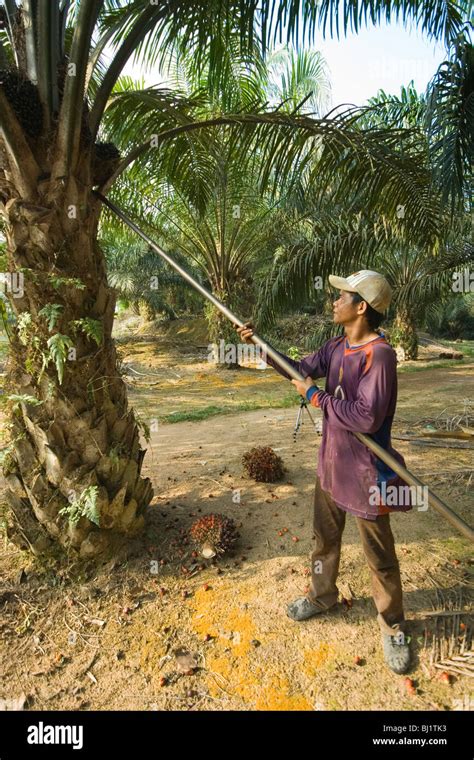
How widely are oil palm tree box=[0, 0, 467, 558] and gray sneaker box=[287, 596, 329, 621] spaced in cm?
130

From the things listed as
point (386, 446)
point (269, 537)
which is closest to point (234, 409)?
point (269, 537)

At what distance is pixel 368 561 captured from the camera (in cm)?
220

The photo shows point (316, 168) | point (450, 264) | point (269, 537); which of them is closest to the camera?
point (269, 537)

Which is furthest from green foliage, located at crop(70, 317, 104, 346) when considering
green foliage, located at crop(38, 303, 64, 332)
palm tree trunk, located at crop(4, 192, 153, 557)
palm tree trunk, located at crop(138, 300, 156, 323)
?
palm tree trunk, located at crop(138, 300, 156, 323)

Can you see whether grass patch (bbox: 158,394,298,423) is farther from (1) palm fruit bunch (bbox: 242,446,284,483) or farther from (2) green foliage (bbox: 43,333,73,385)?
(2) green foliage (bbox: 43,333,73,385)

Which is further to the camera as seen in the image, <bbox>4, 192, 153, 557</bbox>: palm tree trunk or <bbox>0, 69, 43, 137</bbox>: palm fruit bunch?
<bbox>4, 192, 153, 557</bbox>: palm tree trunk

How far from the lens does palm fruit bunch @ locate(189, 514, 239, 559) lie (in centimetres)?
304

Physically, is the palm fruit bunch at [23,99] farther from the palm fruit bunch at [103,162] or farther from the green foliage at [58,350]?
the green foliage at [58,350]

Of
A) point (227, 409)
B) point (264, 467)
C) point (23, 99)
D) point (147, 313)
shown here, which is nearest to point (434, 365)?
point (227, 409)

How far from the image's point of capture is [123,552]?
3.01 metres

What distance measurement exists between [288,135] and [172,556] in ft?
11.7
